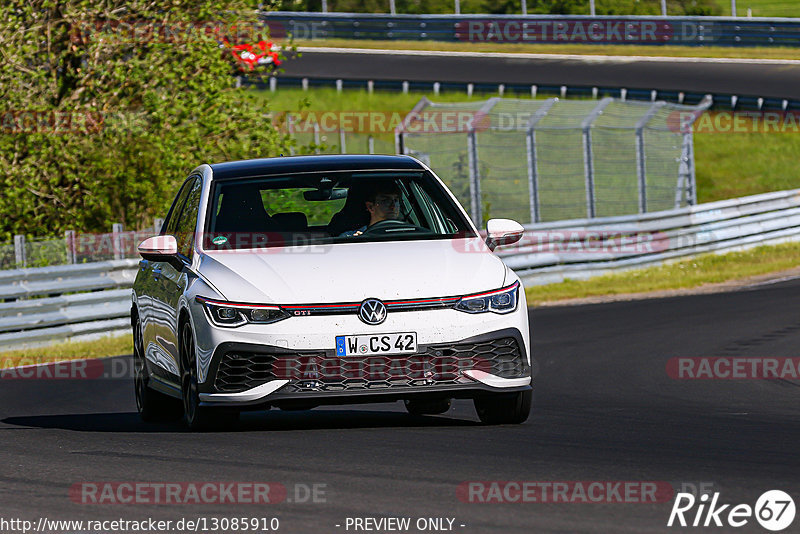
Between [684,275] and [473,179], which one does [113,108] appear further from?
[684,275]

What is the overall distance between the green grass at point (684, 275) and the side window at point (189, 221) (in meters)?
12.1

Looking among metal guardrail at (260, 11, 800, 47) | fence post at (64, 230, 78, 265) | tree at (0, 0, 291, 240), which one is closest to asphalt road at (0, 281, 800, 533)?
fence post at (64, 230, 78, 265)

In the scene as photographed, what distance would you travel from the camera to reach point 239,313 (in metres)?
8.34

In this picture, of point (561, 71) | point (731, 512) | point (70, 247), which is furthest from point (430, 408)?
point (561, 71)

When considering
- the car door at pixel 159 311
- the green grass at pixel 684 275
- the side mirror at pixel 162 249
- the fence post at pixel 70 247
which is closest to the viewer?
the side mirror at pixel 162 249

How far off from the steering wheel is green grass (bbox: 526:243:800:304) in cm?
1280

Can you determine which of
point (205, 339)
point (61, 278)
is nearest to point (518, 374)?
point (205, 339)

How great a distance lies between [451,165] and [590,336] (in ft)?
32.8

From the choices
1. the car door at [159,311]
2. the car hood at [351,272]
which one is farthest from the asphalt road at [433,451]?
the car hood at [351,272]

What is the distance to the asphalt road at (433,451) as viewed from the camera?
6125 millimetres

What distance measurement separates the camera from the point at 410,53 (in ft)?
163

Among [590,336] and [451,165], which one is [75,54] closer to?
[451,165]

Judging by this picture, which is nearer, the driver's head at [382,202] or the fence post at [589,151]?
the driver's head at [382,202]

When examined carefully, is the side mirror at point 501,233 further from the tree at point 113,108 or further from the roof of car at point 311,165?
the tree at point 113,108
